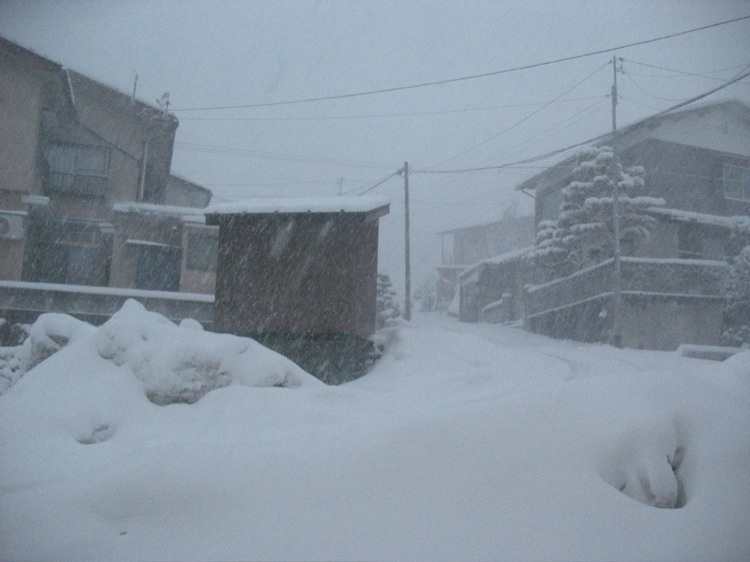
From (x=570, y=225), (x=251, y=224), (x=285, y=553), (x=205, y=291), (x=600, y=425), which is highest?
(x=570, y=225)

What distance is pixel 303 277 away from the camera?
10922 mm

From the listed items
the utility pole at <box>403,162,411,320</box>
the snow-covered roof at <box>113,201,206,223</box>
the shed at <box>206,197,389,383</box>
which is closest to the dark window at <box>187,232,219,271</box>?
the snow-covered roof at <box>113,201,206,223</box>

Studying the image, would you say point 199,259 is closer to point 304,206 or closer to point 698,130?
point 304,206

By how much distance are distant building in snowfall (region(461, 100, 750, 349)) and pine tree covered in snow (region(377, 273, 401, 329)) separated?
5.30m

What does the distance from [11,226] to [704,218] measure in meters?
19.7

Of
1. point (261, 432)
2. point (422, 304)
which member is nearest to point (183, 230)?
point (261, 432)

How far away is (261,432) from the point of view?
4004 millimetres

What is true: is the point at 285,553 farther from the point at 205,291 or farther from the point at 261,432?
the point at 205,291

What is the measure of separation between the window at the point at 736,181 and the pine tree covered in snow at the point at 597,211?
12.2 ft

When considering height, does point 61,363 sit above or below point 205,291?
below

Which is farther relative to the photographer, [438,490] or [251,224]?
[251,224]

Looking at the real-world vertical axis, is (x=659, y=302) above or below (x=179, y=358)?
above

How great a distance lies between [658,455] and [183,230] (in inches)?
624

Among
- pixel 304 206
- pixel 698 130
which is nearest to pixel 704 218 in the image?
pixel 698 130
